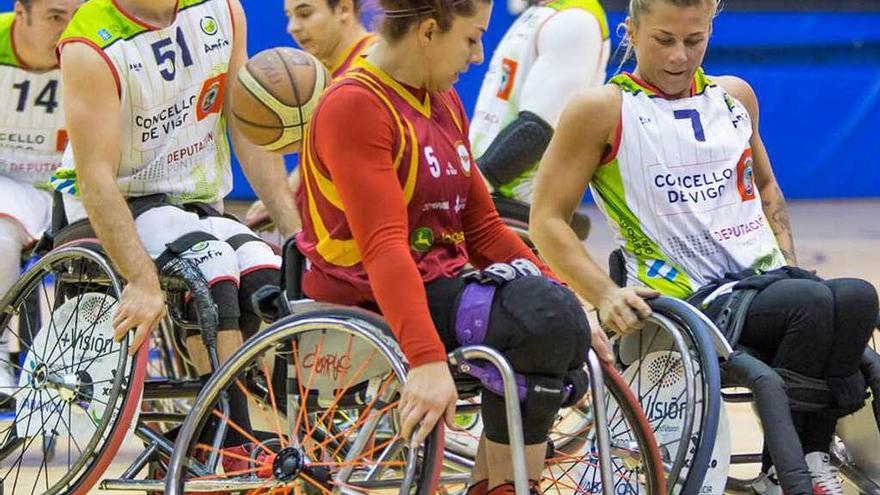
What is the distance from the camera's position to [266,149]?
4.10 metres

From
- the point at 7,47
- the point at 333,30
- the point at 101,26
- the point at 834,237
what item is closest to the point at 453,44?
the point at 101,26

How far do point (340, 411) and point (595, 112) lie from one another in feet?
2.87

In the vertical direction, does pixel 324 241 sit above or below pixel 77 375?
above

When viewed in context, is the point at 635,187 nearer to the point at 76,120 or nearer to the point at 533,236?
the point at 533,236

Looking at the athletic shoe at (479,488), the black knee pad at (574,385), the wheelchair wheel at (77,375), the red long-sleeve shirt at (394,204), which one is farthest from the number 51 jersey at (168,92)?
the black knee pad at (574,385)

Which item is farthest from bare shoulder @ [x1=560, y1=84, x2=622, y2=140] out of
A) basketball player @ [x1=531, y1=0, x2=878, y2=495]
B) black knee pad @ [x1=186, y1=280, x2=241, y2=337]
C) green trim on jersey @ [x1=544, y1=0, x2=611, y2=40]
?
green trim on jersey @ [x1=544, y1=0, x2=611, y2=40]

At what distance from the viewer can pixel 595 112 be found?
3.78 metres

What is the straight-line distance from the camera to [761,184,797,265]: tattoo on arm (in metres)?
4.05

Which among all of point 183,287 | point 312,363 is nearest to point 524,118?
point 183,287

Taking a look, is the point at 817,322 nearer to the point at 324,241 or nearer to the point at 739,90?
the point at 739,90

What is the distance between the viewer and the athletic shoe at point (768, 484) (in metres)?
3.60

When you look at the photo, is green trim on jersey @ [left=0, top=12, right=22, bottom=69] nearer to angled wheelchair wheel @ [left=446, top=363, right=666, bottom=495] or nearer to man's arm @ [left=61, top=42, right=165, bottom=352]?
man's arm @ [left=61, top=42, right=165, bottom=352]

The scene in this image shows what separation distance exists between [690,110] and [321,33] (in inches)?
62.9

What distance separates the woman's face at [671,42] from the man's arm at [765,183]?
234mm
